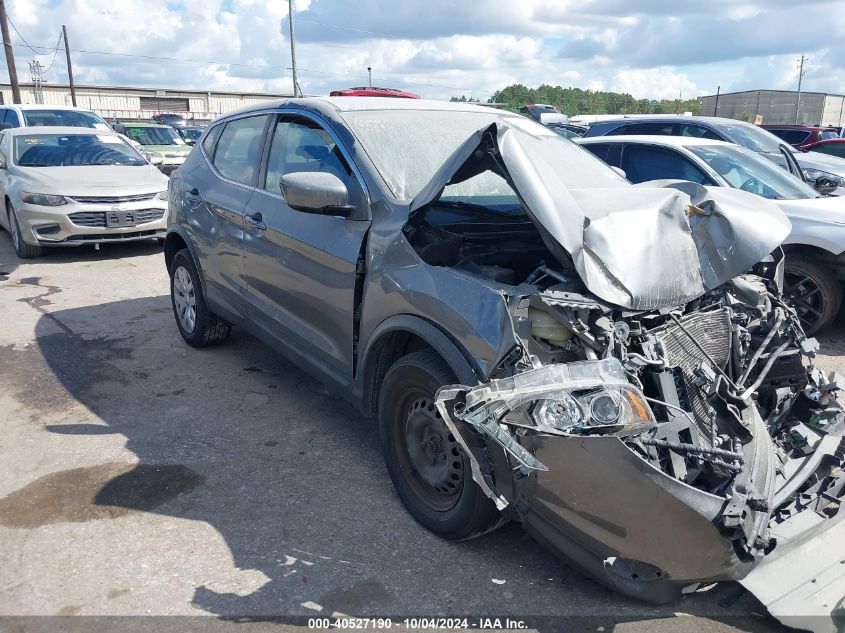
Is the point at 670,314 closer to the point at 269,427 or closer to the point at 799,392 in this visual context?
the point at 799,392

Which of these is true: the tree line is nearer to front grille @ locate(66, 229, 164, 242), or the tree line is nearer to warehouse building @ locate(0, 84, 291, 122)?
warehouse building @ locate(0, 84, 291, 122)

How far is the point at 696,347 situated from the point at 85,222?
8366mm

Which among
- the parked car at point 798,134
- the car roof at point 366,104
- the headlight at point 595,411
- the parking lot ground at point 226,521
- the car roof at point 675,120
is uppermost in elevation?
the car roof at point 366,104

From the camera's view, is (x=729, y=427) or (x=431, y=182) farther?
(x=431, y=182)

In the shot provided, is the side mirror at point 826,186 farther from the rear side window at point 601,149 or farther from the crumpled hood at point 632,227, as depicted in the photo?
the crumpled hood at point 632,227

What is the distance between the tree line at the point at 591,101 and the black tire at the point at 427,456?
69.1 m

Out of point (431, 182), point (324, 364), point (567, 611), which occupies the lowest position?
point (567, 611)

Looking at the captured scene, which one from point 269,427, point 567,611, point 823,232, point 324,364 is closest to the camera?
point 567,611

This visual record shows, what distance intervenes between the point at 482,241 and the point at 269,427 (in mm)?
1882

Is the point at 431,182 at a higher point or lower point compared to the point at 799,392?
higher

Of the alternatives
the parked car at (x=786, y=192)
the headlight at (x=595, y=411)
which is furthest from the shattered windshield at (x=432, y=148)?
the parked car at (x=786, y=192)

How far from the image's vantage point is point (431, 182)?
10.8 feet

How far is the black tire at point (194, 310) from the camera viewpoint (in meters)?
5.63

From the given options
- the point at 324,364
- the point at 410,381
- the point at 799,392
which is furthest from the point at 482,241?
the point at 799,392
